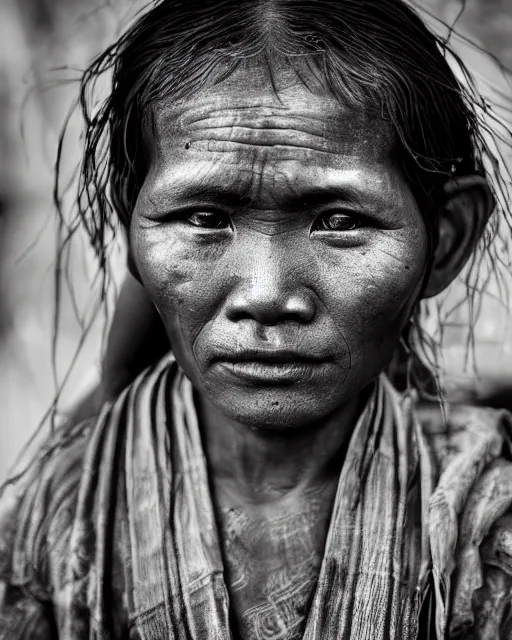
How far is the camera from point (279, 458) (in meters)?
1.45

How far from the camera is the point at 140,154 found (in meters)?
1.37

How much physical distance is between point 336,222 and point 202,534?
512 millimetres

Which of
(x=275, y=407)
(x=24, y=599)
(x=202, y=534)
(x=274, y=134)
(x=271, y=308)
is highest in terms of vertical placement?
(x=274, y=134)

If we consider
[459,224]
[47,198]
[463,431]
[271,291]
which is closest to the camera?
[271,291]

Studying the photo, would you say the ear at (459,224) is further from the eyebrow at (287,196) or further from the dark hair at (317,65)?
the eyebrow at (287,196)

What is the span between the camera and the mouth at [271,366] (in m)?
1.24

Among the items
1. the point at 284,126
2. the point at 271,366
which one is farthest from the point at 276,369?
the point at 284,126

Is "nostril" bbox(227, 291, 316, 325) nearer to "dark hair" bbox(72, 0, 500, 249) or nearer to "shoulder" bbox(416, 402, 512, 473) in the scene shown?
"dark hair" bbox(72, 0, 500, 249)

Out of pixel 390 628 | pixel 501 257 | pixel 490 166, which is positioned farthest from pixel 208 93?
pixel 390 628

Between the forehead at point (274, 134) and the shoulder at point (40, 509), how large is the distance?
1.78 feet

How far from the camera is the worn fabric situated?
4.51 ft

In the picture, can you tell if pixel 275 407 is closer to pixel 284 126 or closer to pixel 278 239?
pixel 278 239

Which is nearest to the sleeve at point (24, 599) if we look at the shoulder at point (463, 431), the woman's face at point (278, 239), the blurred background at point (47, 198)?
the blurred background at point (47, 198)

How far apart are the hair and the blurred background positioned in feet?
0.37
